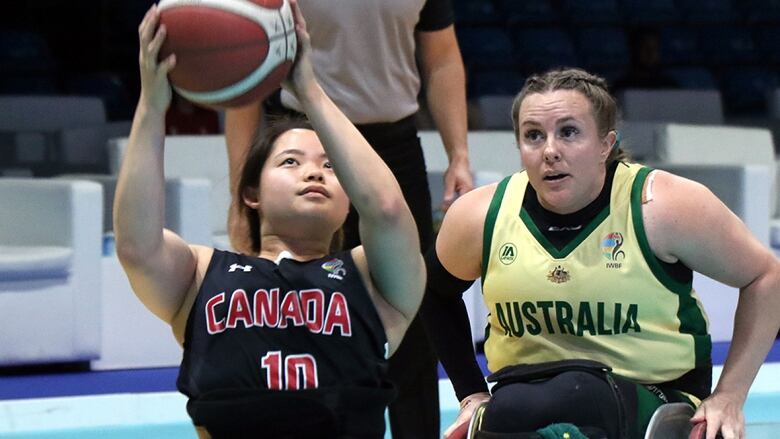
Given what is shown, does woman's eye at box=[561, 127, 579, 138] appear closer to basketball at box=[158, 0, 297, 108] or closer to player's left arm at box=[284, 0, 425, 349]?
player's left arm at box=[284, 0, 425, 349]

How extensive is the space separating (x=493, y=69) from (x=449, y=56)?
6608 millimetres

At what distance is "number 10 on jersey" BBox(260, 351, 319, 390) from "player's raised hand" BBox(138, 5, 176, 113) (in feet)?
1.44

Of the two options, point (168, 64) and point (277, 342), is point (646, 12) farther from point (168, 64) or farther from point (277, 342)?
point (168, 64)

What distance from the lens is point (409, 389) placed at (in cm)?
325

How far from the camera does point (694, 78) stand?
34.4ft

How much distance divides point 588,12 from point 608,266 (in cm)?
832

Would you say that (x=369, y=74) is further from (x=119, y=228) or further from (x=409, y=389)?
(x=119, y=228)

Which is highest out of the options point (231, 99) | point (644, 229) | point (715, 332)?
point (231, 99)

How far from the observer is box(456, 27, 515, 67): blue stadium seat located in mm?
10117

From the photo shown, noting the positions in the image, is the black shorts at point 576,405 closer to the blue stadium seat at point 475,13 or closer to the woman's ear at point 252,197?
the woman's ear at point 252,197

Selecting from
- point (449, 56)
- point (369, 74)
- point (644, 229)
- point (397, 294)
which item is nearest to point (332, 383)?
point (397, 294)

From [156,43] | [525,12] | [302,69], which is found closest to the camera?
[156,43]

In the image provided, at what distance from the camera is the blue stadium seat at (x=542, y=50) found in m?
10.2

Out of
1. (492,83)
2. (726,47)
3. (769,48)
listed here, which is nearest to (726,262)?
(492,83)
